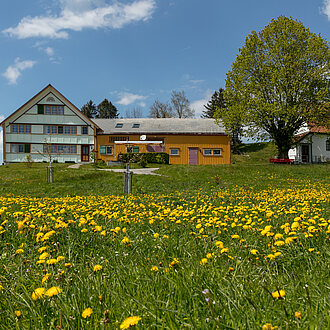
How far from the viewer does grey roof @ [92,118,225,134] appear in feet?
122

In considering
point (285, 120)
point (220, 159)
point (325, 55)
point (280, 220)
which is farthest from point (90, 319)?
point (220, 159)

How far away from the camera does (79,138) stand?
3778cm

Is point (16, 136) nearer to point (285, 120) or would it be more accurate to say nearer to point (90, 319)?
point (285, 120)

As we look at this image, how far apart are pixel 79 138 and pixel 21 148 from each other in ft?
26.0

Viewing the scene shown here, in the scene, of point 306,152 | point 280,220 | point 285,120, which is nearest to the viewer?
point 280,220

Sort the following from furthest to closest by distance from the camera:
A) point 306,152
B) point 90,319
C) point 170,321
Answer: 1. point 306,152
2. point 90,319
3. point 170,321

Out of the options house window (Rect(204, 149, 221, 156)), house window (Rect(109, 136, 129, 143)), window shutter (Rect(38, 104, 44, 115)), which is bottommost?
house window (Rect(204, 149, 221, 156))

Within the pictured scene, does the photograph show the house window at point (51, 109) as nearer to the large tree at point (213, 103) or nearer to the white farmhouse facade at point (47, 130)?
the white farmhouse facade at point (47, 130)

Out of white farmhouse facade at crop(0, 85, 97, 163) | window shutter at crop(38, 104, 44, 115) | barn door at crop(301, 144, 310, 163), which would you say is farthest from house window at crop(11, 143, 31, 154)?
barn door at crop(301, 144, 310, 163)

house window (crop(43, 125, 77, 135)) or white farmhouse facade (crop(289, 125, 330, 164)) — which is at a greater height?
house window (crop(43, 125, 77, 135))

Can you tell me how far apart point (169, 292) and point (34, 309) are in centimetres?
93

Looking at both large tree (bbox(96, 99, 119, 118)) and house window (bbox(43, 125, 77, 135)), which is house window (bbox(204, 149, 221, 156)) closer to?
house window (bbox(43, 125, 77, 135))

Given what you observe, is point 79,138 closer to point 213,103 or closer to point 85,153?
point 85,153

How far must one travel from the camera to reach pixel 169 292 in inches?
78.3
